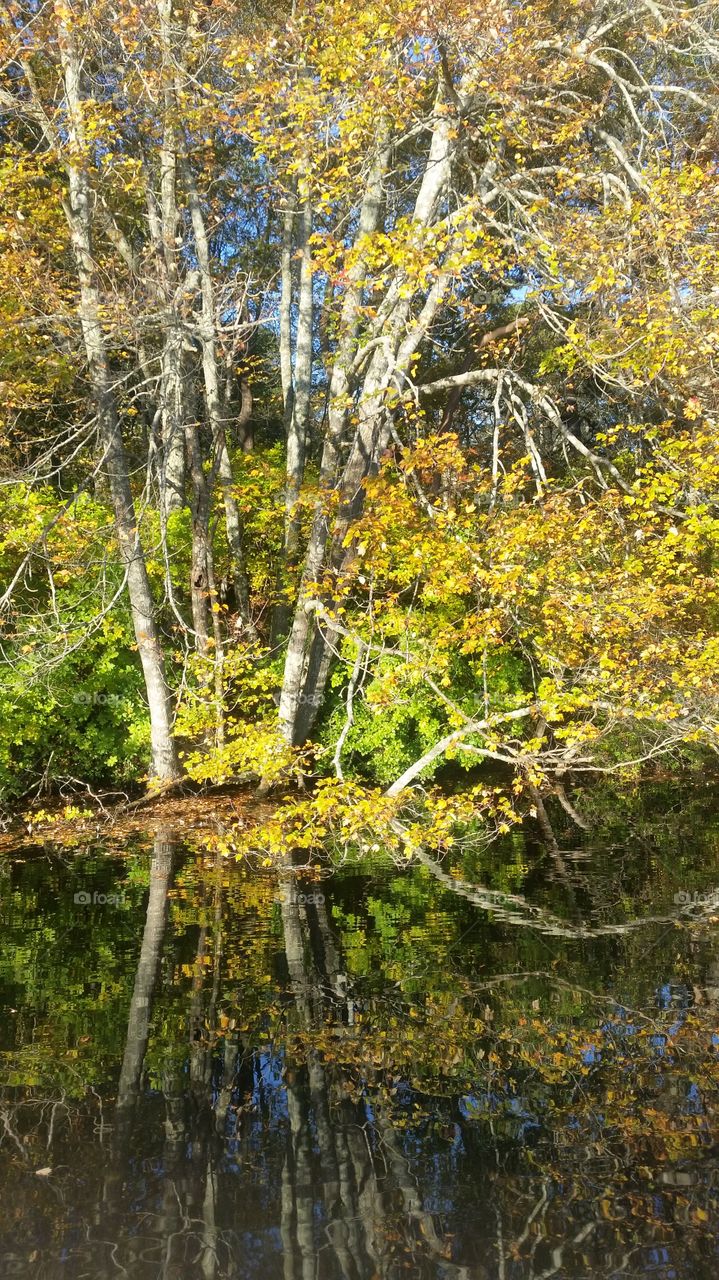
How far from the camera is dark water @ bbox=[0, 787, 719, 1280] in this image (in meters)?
3.89

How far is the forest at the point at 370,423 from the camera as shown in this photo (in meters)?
10.2

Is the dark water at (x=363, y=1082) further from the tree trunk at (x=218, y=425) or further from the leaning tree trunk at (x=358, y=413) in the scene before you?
the tree trunk at (x=218, y=425)

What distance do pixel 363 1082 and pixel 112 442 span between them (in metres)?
9.30

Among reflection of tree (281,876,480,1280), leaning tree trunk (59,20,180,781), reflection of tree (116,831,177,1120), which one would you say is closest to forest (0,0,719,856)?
leaning tree trunk (59,20,180,781)

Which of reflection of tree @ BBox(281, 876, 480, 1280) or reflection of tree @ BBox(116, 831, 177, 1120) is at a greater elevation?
reflection of tree @ BBox(116, 831, 177, 1120)

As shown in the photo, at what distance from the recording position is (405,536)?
12.6 m

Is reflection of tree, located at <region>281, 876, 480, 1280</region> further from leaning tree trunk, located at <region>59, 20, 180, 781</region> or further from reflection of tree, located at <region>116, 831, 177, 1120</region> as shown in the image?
leaning tree trunk, located at <region>59, 20, 180, 781</region>

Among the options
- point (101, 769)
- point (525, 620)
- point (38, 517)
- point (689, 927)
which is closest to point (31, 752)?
point (101, 769)

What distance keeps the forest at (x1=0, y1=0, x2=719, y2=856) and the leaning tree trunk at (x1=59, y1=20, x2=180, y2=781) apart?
2.0 inches

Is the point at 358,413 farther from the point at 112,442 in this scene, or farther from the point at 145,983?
the point at 145,983

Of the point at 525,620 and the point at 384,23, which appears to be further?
the point at 525,620

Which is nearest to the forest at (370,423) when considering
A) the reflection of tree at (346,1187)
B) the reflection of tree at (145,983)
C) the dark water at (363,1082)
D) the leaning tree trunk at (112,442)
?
the leaning tree trunk at (112,442)

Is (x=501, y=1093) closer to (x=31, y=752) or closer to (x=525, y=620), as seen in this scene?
(x=525, y=620)

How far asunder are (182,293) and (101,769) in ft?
22.7
